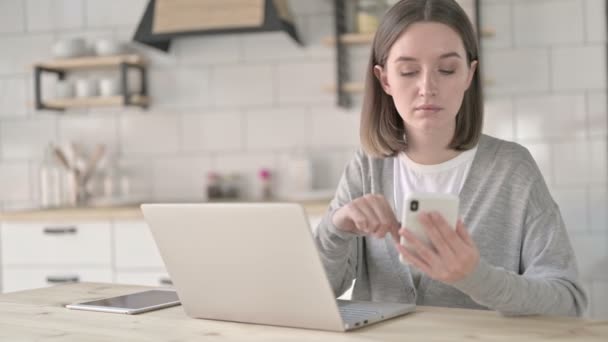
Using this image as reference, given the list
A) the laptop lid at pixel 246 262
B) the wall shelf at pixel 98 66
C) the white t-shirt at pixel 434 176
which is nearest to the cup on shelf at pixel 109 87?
the wall shelf at pixel 98 66

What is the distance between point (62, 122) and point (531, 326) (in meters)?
3.26

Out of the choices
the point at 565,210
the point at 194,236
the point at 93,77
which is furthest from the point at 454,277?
the point at 93,77

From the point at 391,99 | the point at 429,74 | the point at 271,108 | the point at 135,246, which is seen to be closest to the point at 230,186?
the point at 271,108

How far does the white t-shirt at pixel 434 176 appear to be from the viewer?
1.67 m

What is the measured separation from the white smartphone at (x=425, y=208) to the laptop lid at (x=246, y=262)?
14cm

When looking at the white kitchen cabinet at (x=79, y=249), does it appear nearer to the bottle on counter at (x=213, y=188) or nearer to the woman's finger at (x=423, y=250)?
the bottle on counter at (x=213, y=188)

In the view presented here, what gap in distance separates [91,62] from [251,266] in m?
2.82

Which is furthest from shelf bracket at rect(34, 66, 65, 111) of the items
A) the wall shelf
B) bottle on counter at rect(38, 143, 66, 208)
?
bottle on counter at rect(38, 143, 66, 208)

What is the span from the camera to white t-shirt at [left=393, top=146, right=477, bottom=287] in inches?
65.9

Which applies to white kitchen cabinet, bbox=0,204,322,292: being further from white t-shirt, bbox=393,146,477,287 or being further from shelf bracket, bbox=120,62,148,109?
white t-shirt, bbox=393,146,477,287

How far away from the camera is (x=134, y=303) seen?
4.95ft

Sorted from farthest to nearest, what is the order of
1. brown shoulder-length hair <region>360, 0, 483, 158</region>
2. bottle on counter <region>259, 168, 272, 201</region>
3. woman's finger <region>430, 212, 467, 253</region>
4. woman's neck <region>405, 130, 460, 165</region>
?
bottle on counter <region>259, 168, 272, 201</region>
woman's neck <region>405, 130, 460, 165</region>
brown shoulder-length hair <region>360, 0, 483, 158</region>
woman's finger <region>430, 212, 467, 253</region>

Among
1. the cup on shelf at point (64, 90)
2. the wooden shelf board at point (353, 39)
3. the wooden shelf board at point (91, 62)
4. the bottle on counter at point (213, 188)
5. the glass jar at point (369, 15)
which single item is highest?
the glass jar at point (369, 15)

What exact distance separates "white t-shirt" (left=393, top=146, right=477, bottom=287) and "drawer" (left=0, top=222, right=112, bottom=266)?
1.94m
